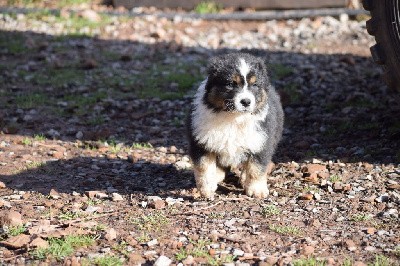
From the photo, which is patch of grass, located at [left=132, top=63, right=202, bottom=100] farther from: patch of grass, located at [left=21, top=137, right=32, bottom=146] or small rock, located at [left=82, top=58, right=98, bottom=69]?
patch of grass, located at [left=21, top=137, right=32, bottom=146]

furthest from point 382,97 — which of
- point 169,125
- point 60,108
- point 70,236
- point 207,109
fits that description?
point 70,236

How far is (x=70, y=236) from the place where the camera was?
5.03 meters

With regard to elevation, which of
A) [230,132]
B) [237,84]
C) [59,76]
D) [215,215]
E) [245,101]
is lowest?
[59,76]

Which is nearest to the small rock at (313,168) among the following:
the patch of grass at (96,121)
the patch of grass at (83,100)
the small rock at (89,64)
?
the patch of grass at (96,121)

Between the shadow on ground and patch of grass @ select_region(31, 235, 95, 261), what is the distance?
4.56 ft

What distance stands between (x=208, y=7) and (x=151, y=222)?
312 inches

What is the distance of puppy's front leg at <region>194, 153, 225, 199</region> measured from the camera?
20.1ft

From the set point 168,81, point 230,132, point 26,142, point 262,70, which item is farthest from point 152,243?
point 168,81

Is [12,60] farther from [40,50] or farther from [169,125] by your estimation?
[169,125]

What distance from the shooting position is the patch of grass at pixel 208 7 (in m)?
12.7

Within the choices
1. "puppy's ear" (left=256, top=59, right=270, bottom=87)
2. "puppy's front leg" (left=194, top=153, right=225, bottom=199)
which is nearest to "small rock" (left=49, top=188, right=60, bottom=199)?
"puppy's front leg" (left=194, top=153, right=225, bottom=199)

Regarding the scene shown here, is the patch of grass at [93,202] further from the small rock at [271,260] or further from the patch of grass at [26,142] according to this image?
the patch of grass at [26,142]

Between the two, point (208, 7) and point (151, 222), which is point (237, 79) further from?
point (208, 7)

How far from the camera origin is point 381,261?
4.68 metres
